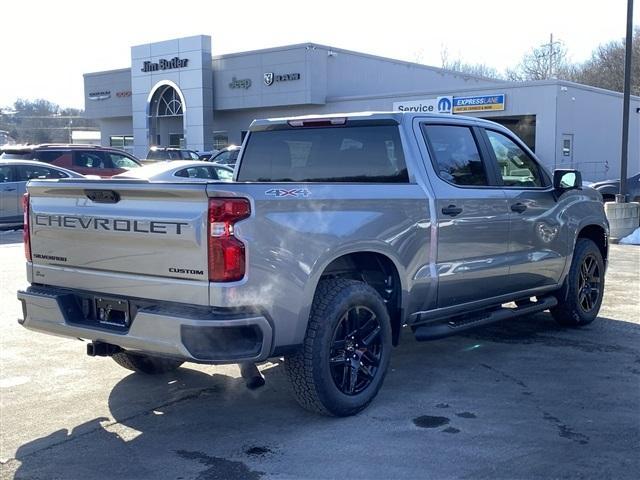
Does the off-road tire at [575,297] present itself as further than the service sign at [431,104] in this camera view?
No

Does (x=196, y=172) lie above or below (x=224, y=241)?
above

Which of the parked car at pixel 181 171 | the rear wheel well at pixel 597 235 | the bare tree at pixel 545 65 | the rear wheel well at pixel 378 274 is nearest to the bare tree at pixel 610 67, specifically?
the bare tree at pixel 545 65

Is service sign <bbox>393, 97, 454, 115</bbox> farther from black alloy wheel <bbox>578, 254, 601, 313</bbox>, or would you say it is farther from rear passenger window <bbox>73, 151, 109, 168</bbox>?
black alloy wheel <bbox>578, 254, 601, 313</bbox>

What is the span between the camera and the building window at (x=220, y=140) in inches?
1668

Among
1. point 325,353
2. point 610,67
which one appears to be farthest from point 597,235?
point 610,67

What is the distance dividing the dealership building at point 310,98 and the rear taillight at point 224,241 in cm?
2758

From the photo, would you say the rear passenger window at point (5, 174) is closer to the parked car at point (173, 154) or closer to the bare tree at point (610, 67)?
the parked car at point (173, 154)

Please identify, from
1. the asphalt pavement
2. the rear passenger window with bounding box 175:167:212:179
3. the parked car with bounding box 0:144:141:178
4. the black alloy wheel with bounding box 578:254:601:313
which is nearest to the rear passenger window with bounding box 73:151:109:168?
the parked car with bounding box 0:144:141:178

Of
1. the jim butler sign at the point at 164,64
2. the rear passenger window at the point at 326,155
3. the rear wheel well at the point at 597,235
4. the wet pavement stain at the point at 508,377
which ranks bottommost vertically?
the wet pavement stain at the point at 508,377

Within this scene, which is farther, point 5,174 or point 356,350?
point 5,174

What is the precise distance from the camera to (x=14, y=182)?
15.5 m

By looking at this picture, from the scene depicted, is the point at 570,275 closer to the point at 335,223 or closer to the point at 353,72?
the point at 335,223

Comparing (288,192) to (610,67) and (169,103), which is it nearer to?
(169,103)

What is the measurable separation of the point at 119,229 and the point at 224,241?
76 cm
